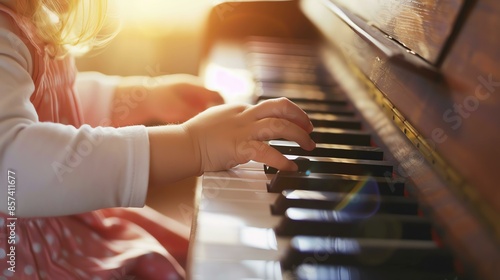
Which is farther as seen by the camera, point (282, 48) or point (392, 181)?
point (282, 48)

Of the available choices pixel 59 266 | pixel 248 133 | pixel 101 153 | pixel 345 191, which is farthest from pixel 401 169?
pixel 59 266

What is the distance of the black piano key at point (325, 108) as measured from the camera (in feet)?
3.02

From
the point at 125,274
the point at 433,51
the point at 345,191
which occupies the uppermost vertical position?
the point at 433,51

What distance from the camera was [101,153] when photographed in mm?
682

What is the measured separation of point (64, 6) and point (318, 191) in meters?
0.57

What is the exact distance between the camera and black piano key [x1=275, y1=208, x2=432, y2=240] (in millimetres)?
542

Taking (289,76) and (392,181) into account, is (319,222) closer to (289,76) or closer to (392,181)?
(392,181)

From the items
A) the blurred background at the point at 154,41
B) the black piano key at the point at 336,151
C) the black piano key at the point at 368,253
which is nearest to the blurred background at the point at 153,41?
the blurred background at the point at 154,41

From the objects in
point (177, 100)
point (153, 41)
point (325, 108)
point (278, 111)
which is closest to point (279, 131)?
point (278, 111)

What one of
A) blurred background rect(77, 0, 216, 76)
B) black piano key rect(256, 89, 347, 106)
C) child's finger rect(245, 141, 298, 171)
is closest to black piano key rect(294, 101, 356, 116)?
black piano key rect(256, 89, 347, 106)

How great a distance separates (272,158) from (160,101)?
0.44 metres

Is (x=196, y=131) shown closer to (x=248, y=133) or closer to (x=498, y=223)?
(x=248, y=133)

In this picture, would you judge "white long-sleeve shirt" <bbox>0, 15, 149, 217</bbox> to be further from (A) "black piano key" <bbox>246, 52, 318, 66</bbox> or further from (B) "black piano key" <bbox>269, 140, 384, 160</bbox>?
(A) "black piano key" <bbox>246, 52, 318, 66</bbox>

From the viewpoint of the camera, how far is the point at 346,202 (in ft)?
1.97
